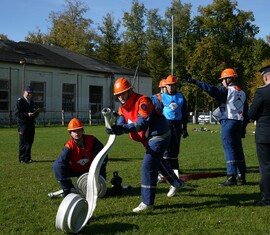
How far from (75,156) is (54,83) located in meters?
34.8

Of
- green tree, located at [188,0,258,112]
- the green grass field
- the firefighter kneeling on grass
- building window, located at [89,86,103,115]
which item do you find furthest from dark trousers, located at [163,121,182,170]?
green tree, located at [188,0,258,112]

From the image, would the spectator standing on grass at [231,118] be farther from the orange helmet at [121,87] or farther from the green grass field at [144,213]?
the orange helmet at [121,87]

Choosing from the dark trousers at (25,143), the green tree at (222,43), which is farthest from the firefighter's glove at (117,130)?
the green tree at (222,43)

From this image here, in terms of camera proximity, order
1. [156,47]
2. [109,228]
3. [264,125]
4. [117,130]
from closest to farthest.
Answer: [109,228], [117,130], [264,125], [156,47]

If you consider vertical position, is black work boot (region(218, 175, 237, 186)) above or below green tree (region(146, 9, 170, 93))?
below

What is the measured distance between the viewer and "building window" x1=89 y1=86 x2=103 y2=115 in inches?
1777

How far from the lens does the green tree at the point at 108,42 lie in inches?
2285

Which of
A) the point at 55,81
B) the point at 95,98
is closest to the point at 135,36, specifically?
the point at 95,98

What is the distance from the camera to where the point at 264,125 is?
653 centimetres

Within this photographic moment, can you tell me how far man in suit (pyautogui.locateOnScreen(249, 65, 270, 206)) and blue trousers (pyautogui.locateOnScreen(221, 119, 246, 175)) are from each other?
1740 mm

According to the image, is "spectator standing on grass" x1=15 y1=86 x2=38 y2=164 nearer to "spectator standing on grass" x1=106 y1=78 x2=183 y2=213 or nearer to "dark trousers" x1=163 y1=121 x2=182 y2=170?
"dark trousers" x1=163 y1=121 x2=182 y2=170

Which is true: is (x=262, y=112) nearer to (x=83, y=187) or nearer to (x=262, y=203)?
(x=262, y=203)

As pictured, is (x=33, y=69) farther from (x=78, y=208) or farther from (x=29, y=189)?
(x=78, y=208)

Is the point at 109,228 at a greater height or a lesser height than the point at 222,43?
lesser
